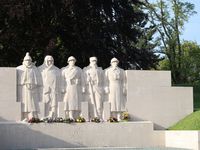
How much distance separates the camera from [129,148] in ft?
55.3

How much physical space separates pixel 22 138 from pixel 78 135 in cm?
193

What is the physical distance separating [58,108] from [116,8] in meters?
9.47

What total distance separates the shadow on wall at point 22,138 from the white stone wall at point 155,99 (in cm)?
356

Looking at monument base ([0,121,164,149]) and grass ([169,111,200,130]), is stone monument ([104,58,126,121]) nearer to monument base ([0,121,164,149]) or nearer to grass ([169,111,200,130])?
monument base ([0,121,164,149])

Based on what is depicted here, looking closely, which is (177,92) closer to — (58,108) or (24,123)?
(58,108)

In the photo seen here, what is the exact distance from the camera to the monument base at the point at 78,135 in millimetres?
16406

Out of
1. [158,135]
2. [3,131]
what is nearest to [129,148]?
[158,135]

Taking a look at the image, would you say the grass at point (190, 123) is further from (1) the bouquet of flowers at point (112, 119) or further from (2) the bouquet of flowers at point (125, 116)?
(1) the bouquet of flowers at point (112, 119)

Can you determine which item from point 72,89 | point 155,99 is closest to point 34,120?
point 72,89

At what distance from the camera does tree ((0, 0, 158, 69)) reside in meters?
23.4

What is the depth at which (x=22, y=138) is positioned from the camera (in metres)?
16.4

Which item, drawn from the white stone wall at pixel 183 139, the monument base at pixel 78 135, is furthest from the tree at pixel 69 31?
the white stone wall at pixel 183 139

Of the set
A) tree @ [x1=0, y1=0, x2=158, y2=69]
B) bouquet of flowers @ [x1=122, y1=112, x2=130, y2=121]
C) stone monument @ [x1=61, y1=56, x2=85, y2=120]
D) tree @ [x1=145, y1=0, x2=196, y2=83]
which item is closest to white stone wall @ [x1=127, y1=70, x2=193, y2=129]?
bouquet of flowers @ [x1=122, y1=112, x2=130, y2=121]

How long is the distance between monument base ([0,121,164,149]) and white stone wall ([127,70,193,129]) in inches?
33.6
